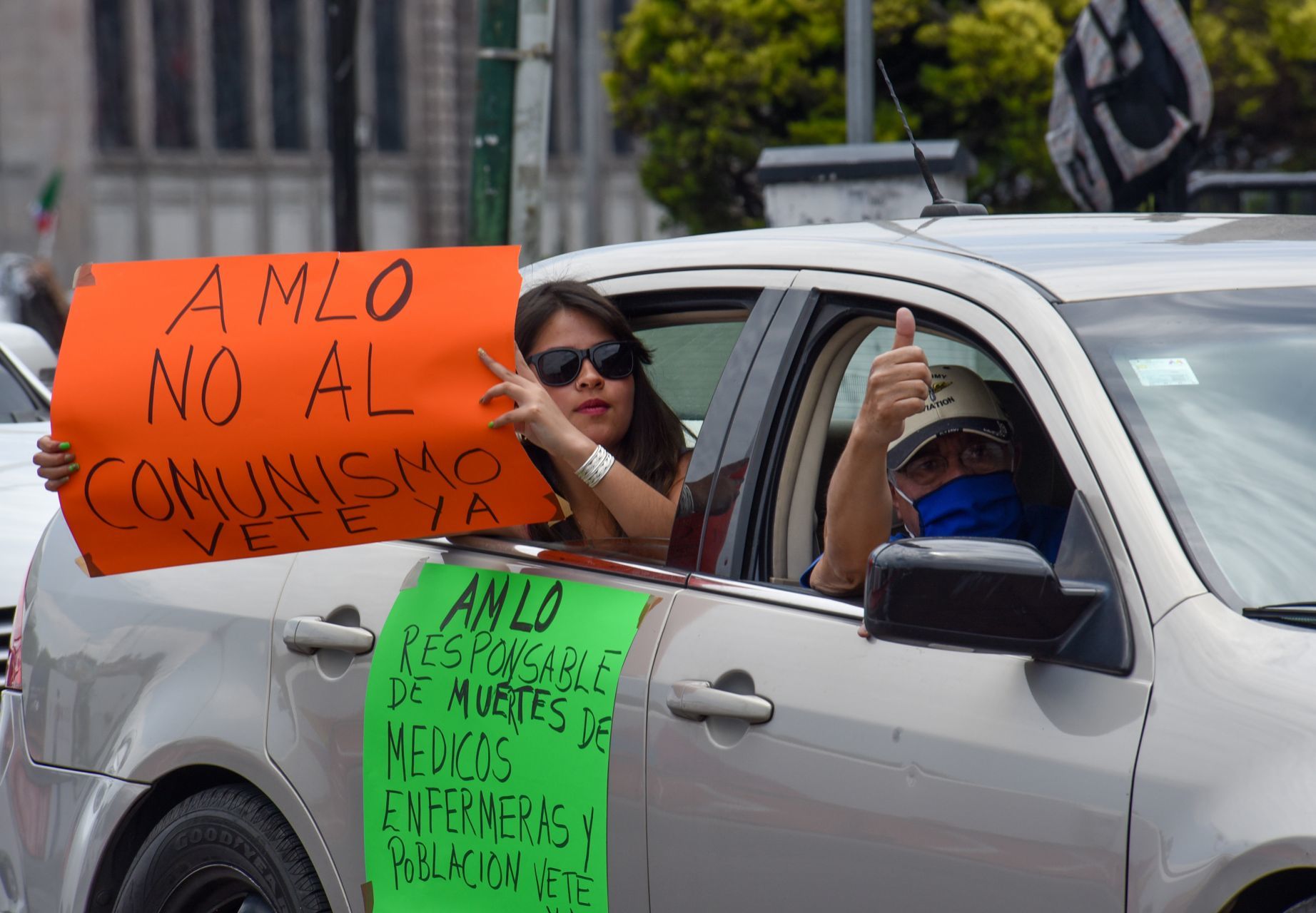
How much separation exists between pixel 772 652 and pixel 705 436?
0.46m

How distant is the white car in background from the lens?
5.44 metres

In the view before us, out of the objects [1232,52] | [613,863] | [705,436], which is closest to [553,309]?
[705,436]

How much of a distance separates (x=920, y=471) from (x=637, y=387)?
2.48 ft

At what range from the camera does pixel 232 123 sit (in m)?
36.5

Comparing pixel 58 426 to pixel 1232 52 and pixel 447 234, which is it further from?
pixel 447 234

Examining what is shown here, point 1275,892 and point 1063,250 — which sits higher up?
point 1063,250

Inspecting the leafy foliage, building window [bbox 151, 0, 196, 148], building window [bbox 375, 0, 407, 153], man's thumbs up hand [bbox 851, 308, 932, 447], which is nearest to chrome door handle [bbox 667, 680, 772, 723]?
man's thumbs up hand [bbox 851, 308, 932, 447]

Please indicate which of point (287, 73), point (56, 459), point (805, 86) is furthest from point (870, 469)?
point (287, 73)

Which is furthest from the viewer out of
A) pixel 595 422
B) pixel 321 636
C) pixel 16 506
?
pixel 16 506

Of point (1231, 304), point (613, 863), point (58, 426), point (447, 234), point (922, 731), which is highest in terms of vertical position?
point (1231, 304)

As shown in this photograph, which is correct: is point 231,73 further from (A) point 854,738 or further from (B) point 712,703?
(A) point 854,738

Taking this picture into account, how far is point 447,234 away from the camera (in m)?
39.0

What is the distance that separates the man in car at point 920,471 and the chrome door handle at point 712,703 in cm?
24

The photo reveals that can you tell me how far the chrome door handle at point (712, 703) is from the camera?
2.55 metres
